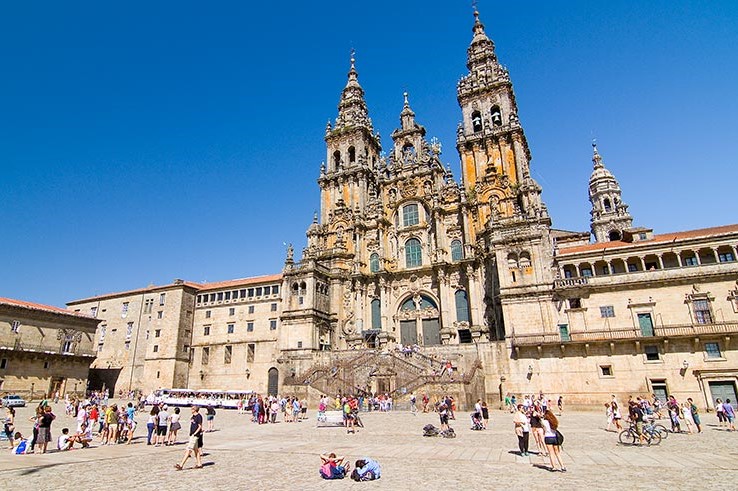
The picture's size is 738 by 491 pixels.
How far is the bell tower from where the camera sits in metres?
43.9

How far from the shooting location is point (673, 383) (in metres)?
31.1

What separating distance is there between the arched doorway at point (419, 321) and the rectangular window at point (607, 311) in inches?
606

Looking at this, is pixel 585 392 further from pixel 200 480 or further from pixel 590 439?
pixel 200 480

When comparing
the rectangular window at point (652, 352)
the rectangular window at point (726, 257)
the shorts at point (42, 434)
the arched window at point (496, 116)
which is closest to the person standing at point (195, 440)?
the shorts at point (42, 434)

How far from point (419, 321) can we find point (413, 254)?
7.76m

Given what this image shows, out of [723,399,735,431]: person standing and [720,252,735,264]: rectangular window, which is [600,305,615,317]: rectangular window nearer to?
[720,252,735,264]: rectangular window

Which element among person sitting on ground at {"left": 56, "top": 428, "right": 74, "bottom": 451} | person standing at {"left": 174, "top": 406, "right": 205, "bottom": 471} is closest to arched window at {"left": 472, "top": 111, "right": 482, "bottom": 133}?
person standing at {"left": 174, "top": 406, "right": 205, "bottom": 471}

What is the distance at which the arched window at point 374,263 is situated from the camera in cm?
5044

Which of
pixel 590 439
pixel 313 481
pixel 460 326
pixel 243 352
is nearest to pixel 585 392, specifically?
pixel 460 326

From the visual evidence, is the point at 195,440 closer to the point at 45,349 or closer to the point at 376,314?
the point at 376,314

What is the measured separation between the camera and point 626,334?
32938 mm

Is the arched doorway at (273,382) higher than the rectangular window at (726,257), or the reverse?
the rectangular window at (726,257)

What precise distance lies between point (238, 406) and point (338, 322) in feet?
44.8

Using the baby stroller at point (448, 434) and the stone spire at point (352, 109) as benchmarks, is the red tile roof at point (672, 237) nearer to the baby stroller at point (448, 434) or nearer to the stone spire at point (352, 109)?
the baby stroller at point (448, 434)
